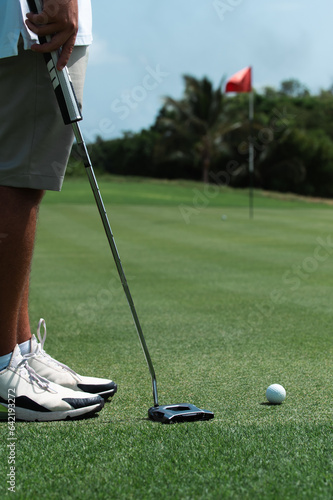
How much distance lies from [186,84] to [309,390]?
4106 centimetres

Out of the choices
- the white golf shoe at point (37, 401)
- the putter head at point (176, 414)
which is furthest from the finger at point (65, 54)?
the putter head at point (176, 414)

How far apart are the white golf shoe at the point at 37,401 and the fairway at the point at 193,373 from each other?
0.07 m

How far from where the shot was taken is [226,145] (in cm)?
4275

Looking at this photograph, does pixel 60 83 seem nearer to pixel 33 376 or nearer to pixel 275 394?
pixel 33 376

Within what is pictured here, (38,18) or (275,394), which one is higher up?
(38,18)

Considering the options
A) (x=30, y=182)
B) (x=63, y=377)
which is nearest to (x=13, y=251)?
(x=30, y=182)

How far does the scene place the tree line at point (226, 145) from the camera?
42125 millimetres

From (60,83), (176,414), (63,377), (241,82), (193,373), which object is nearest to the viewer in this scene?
(176,414)

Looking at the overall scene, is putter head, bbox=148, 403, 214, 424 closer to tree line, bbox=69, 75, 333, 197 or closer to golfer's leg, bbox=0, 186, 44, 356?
golfer's leg, bbox=0, 186, 44, 356

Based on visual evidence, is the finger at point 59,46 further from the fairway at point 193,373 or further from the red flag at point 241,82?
the red flag at point 241,82

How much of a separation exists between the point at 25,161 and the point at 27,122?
0.13 metres

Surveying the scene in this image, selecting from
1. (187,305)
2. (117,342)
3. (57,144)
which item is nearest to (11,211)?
(57,144)

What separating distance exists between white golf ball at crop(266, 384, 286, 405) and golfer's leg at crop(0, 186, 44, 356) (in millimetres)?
874

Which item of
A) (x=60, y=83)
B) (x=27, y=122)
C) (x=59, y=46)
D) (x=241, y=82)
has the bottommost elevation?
(x=27, y=122)
